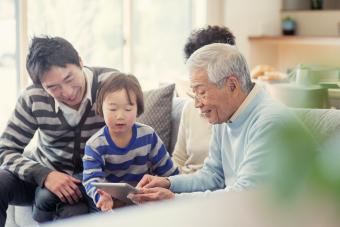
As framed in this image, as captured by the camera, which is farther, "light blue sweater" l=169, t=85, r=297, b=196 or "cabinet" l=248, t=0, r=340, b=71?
"cabinet" l=248, t=0, r=340, b=71

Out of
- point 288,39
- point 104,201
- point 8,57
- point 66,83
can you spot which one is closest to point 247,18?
point 288,39

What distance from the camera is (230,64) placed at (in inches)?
64.3

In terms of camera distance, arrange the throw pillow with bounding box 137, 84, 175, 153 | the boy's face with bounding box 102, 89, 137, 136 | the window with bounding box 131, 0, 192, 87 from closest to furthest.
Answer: the boy's face with bounding box 102, 89, 137, 136
the throw pillow with bounding box 137, 84, 175, 153
the window with bounding box 131, 0, 192, 87

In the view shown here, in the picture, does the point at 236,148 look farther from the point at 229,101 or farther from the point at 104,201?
the point at 104,201

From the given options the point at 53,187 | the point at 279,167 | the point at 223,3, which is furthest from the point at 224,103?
the point at 223,3

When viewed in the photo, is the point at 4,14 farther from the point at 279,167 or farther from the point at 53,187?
the point at 279,167

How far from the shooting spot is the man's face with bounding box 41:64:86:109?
1.99 meters

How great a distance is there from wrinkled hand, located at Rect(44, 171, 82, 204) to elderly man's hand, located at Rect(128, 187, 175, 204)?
38 cm

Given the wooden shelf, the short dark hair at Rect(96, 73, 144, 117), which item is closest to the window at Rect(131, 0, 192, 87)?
the wooden shelf

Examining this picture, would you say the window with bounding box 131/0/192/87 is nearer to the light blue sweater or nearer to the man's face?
the man's face

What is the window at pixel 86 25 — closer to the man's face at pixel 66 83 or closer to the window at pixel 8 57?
the window at pixel 8 57

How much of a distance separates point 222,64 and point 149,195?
0.43 metres

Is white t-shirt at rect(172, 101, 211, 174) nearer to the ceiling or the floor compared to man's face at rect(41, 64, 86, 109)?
nearer to the floor

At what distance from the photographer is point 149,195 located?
63.8 inches
